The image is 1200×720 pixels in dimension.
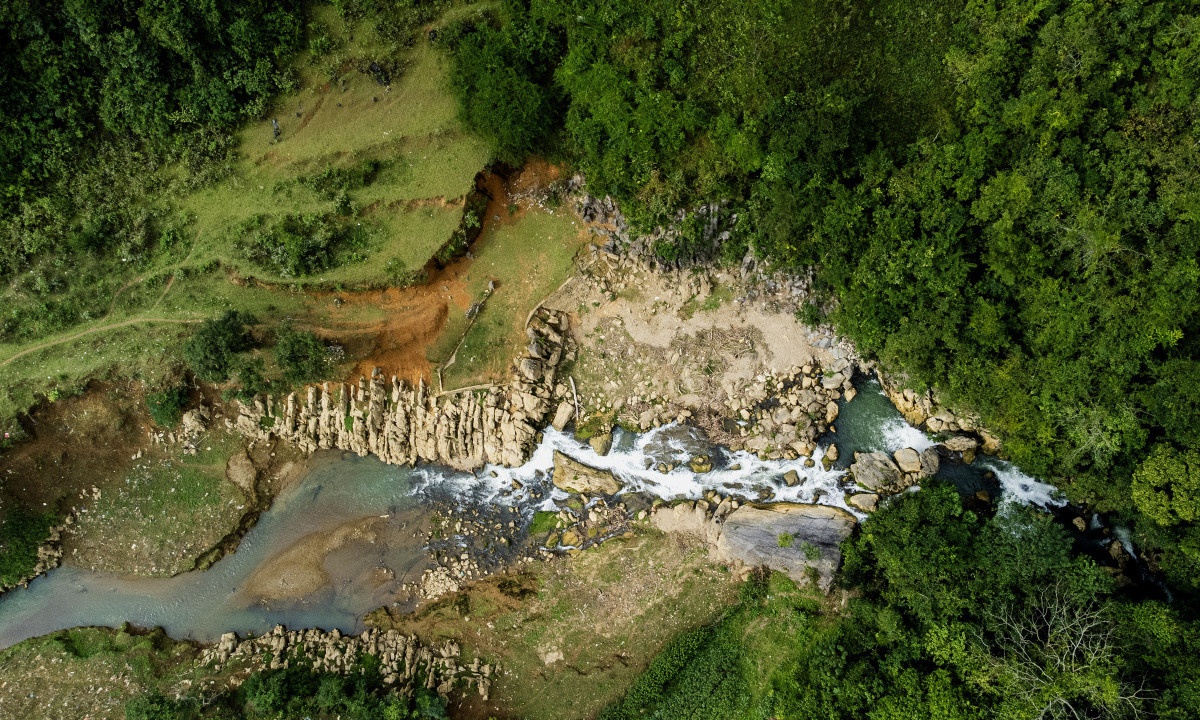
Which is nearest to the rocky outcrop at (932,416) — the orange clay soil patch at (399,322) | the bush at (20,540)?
the orange clay soil patch at (399,322)

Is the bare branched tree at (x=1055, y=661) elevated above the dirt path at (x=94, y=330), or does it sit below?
below

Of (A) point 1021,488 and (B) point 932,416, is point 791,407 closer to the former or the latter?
(B) point 932,416

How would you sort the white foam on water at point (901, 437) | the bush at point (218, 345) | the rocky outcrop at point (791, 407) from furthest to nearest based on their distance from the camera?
the rocky outcrop at point (791, 407)
the white foam on water at point (901, 437)
the bush at point (218, 345)

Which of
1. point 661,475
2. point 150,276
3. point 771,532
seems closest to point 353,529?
point 150,276

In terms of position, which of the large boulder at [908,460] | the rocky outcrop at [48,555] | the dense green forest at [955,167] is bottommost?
the rocky outcrop at [48,555]

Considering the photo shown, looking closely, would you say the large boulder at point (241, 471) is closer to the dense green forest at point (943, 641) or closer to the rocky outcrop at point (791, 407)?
the dense green forest at point (943, 641)

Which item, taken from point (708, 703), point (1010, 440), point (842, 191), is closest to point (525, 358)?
point (842, 191)
